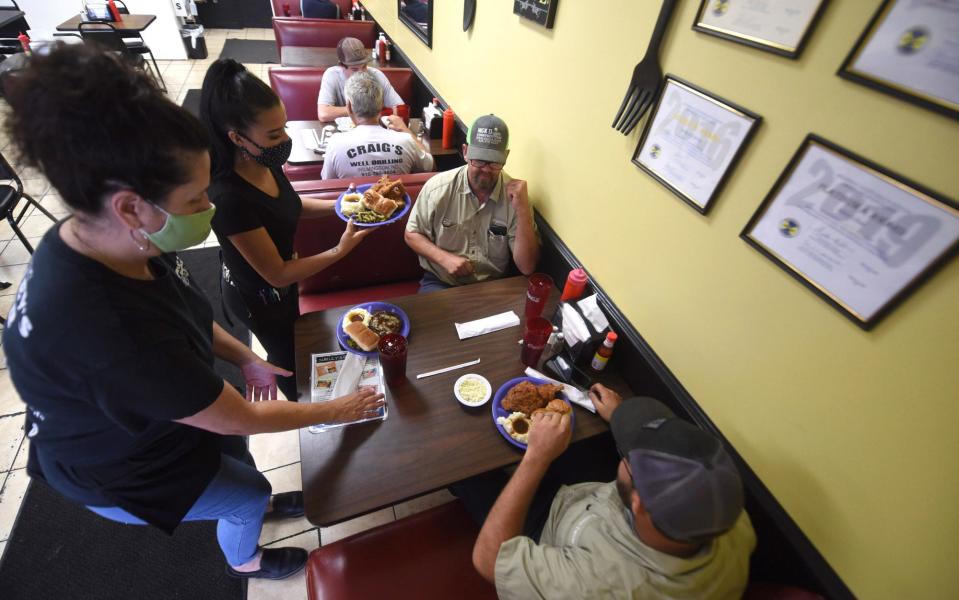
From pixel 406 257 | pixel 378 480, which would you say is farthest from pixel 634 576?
pixel 406 257

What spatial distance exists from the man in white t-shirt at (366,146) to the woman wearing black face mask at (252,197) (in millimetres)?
840

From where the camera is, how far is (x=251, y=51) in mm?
7465

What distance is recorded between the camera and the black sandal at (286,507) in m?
1.90

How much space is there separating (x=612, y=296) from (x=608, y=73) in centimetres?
87

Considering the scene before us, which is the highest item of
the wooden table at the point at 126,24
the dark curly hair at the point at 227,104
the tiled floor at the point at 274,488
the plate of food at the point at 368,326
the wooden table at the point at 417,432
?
the dark curly hair at the point at 227,104

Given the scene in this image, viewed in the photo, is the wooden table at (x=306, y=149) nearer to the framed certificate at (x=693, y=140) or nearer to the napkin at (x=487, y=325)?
the napkin at (x=487, y=325)

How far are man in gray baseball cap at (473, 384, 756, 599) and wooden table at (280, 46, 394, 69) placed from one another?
15.1ft

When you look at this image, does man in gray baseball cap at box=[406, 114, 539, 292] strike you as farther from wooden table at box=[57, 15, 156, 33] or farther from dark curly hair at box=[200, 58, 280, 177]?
wooden table at box=[57, 15, 156, 33]

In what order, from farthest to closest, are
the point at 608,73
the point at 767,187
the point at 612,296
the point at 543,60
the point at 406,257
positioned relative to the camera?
the point at 406,257 < the point at 543,60 < the point at 612,296 < the point at 608,73 < the point at 767,187

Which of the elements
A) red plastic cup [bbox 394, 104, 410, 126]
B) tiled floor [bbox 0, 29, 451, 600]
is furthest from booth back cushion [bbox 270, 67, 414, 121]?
tiled floor [bbox 0, 29, 451, 600]

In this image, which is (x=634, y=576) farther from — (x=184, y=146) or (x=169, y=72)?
(x=169, y=72)

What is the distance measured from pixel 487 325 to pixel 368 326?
1.59 feet

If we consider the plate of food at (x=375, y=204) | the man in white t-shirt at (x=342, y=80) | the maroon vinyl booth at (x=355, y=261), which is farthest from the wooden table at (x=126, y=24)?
the plate of food at (x=375, y=204)

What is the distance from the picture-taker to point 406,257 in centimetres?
240
